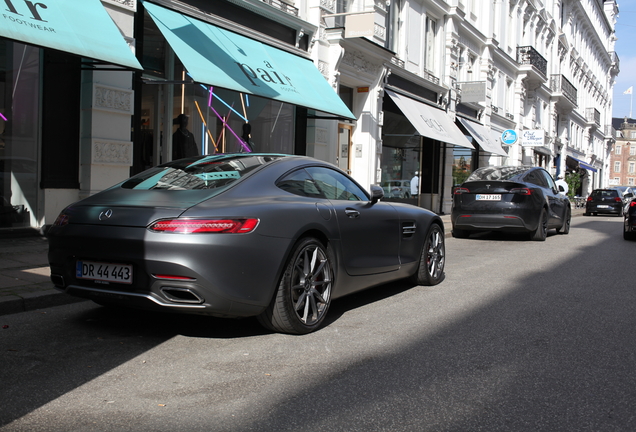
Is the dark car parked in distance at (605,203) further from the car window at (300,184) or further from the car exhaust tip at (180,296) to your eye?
the car exhaust tip at (180,296)

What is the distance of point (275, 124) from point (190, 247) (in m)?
10.5

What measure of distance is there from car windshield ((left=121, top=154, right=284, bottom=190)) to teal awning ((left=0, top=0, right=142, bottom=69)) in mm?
3205

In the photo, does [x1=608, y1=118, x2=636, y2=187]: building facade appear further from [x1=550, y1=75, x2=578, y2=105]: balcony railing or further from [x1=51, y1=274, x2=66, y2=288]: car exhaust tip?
[x1=51, y1=274, x2=66, y2=288]: car exhaust tip

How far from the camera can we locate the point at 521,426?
2957 millimetres

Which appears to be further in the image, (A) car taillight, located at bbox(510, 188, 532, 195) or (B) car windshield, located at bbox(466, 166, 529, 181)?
(B) car windshield, located at bbox(466, 166, 529, 181)

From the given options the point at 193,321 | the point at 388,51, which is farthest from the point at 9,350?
the point at 388,51

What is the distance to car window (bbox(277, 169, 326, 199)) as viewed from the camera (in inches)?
187

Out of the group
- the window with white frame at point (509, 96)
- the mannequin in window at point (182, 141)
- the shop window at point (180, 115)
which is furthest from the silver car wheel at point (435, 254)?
the window with white frame at point (509, 96)

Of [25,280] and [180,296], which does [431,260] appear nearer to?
[180,296]

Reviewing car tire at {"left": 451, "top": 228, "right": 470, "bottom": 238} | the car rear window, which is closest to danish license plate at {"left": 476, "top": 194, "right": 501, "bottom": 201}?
car tire at {"left": 451, "top": 228, "right": 470, "bottom": 238}

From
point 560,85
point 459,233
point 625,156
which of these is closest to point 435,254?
point 459,233

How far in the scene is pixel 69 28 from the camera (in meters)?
7.85

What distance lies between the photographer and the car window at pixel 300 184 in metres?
4.75

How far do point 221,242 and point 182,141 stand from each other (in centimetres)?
778
